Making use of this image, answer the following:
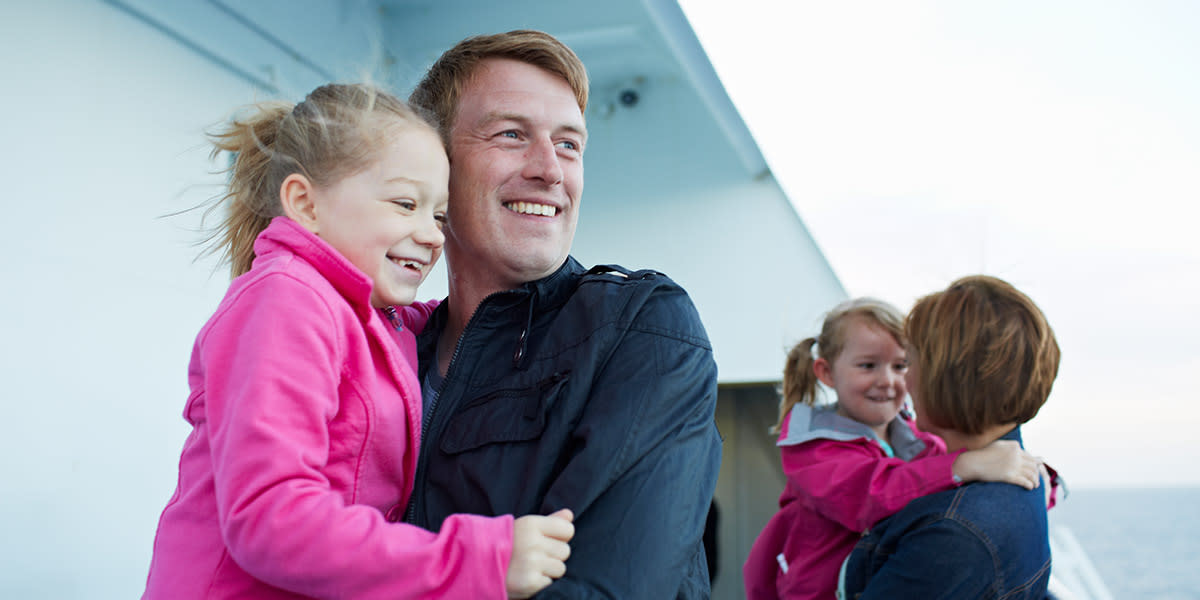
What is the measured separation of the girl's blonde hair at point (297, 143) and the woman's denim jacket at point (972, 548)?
1.18 metres

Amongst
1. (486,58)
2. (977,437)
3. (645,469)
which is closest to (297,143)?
(486,58)

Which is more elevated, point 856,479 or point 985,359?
point 985,359

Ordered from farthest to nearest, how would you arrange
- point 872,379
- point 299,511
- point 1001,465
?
point 872,379 < point 1001,465 < point 299,511

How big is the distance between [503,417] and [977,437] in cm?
109

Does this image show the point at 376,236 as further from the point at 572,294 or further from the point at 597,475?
the point at 597,475

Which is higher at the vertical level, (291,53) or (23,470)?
(291,53)

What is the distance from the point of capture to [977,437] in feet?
5.63

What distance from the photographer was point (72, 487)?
2236mm

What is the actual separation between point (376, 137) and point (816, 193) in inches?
132

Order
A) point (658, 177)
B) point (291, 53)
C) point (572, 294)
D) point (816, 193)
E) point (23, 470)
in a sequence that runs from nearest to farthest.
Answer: point (572, 294), point (23, 470), point (291, 53), point (816, 193), point (658, 177)

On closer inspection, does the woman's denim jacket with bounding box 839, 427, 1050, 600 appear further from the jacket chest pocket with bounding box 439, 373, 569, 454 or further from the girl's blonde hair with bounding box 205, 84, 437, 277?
the girl's blonde hair with bounding box 205, 84, 437, 277

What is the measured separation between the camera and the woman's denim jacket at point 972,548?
4.87 ft

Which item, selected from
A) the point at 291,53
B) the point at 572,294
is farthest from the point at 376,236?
the point at 291,53

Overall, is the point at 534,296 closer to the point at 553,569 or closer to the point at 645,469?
the point at 645,469
